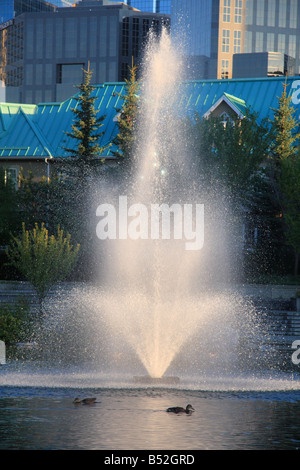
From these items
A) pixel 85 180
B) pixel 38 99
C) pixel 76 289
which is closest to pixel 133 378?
pixel 76 289

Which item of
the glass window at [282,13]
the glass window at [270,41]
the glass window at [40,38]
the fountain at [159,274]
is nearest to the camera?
the fountain at [159,274]

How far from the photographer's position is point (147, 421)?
17203 millimetres

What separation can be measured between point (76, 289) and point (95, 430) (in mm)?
27754

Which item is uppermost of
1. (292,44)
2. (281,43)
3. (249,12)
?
(249,12)

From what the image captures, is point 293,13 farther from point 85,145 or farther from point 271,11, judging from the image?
point 85,145

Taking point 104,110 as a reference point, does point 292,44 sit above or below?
above

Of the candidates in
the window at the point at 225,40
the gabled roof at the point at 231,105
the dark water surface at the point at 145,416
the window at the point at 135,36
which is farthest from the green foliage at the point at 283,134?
the window at the point at 225,40

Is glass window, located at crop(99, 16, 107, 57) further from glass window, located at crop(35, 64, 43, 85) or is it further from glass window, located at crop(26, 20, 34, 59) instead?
glass window, located at crop(26, 20, 34, 59)

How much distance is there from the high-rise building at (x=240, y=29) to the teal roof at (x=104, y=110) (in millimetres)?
92767

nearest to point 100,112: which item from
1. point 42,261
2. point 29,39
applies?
point 42,261

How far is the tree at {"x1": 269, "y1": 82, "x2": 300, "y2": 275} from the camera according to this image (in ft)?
149

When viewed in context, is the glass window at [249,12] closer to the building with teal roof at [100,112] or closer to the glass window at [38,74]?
the glass window at [38,74]

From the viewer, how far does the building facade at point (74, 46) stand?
145 meters

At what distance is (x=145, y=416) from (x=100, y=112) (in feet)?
149
